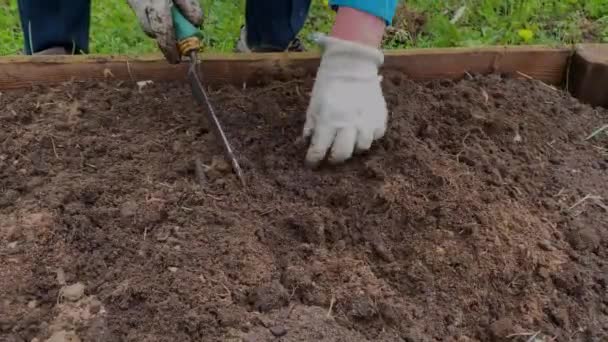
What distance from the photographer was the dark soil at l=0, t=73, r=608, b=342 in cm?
146

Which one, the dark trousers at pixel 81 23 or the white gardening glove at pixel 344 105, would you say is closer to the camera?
the white gardening glove at pixel 344 105

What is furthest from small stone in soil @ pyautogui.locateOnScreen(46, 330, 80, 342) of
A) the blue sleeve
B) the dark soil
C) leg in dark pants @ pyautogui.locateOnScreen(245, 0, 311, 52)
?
leg in dark pants @ pyautogui.locateOnScreen(245, 0, 311, 52)

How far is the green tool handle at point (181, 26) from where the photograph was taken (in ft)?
5.95

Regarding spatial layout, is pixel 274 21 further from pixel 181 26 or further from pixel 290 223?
pixel 290 223

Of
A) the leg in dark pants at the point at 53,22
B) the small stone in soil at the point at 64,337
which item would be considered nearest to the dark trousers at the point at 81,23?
the leg in dark pants at the point at 53,22

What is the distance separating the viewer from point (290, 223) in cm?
165

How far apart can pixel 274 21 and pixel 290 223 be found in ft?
3.65

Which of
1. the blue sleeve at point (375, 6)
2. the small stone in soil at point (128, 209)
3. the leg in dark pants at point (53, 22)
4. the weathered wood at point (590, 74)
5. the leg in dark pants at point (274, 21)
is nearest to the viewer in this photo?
the small stone in soil at point (128, 209)

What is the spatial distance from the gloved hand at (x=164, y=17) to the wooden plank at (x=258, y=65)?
0.28m

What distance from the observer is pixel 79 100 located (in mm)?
2023

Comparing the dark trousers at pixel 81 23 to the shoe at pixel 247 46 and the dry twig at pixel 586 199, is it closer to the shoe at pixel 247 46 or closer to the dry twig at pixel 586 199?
the shoe at pixel 247 46

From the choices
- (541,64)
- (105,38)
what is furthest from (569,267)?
(105,38)

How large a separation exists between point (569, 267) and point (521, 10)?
66.1 inches

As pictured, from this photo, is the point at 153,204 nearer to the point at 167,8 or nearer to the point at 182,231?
the point at 182,231
